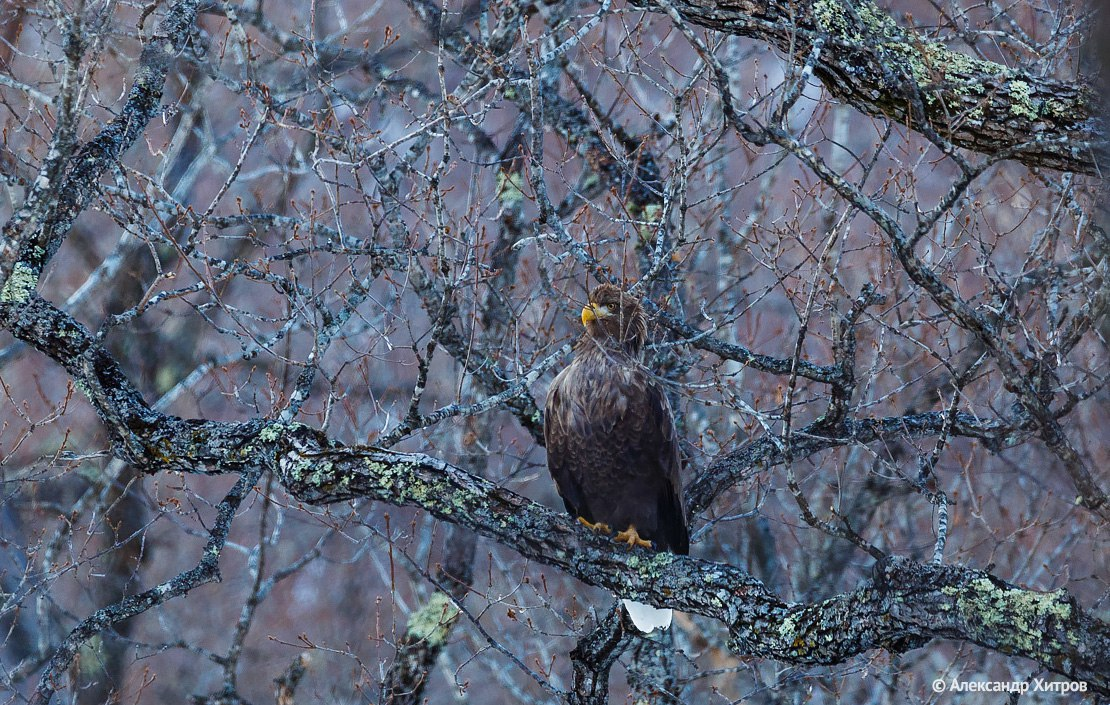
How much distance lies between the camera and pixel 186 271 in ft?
36.8

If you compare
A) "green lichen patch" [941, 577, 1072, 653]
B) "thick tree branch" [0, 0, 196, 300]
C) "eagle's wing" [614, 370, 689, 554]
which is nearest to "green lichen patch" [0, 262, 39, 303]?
"thick tree branch" [0, 0, 196, 300]

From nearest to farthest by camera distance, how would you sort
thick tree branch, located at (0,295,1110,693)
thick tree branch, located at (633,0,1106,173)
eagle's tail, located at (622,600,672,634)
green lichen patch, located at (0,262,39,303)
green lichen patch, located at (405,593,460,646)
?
thick tree branch, located at (0,295,1110,693), thick tree branch, located at (633,0,1106,173), green lichen patch, located at (0,262,39,303), eagle's tail, located at (622,600,672,634), green lichen patch, located at (405,593,460,646)

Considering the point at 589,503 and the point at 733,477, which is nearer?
the point at 733,477

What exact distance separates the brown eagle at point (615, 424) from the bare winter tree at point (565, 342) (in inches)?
9.3

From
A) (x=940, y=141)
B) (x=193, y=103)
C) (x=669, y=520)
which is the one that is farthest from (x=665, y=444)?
(x=193, y=103)

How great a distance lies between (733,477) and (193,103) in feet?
21.1

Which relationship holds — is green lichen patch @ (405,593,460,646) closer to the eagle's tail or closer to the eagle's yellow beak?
the eagle's tail

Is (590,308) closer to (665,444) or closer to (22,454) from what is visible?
(665,444)

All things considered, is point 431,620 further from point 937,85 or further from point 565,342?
point 937,85

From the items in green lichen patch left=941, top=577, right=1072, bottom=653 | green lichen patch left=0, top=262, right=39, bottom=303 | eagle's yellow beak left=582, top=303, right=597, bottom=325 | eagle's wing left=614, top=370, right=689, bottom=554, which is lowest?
green lichen patch left=941, top=577, right=1072, bottom=653

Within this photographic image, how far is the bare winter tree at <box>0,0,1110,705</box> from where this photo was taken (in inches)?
135

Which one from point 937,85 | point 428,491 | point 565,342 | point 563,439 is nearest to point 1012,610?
point 937,85

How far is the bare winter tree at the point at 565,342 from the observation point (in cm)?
344

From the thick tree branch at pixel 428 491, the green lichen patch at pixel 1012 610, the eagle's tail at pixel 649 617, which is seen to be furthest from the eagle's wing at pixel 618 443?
the green lichen patch at pixel 1012 610
